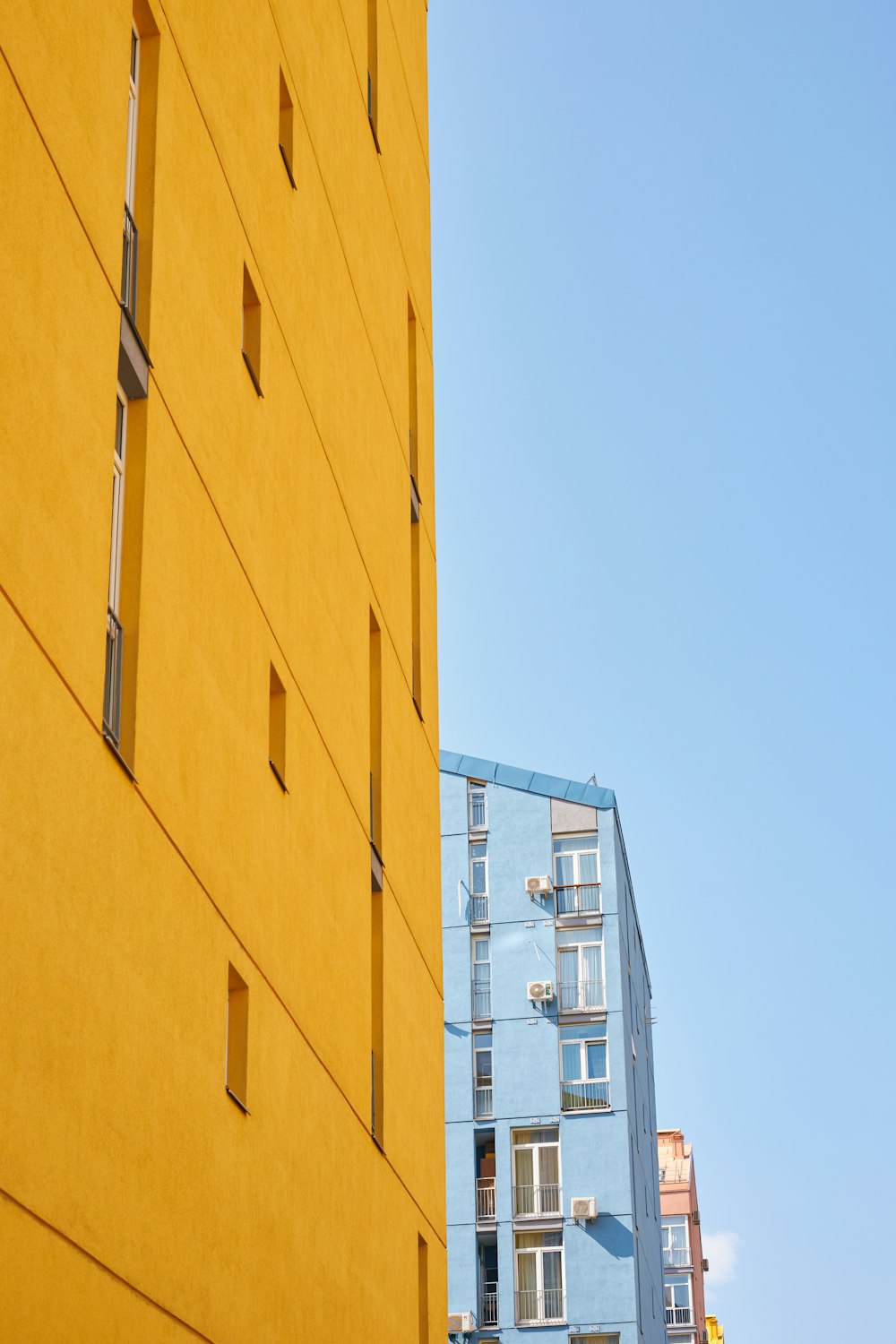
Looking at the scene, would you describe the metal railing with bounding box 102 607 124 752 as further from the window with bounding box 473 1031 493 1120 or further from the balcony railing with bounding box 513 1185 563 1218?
the window with bounding box 473 1031 493 1120

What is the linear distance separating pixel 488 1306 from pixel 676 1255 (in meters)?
28.0

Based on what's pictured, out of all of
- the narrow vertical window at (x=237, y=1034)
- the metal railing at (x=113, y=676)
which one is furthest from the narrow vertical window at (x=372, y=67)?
the narrow vertical window at (x=237, y=1034)

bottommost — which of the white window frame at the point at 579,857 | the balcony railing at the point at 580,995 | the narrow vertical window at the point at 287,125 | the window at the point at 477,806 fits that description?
the balcony railing at the point at 580,995

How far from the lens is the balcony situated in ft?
226

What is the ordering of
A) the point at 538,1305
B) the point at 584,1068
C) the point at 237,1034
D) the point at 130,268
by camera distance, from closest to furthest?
the point at 130,268 < the point at 237,1034 < the point at 538,1305 < the point at 584,1068

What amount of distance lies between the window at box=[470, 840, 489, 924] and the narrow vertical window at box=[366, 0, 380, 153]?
28398 mm

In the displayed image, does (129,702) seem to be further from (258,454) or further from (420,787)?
(420,787)

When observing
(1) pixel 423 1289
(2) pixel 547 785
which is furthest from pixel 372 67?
(2) pixel 547 785

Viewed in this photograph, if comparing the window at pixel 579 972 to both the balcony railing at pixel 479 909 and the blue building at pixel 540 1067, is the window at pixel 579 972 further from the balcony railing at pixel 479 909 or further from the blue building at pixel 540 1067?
the balcony railing at pixel 479 909

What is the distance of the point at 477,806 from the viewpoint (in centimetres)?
4853

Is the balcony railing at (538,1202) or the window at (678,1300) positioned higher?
the balcony railing at (538,1202)

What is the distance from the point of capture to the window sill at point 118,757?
9953 mm

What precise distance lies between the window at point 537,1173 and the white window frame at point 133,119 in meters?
36.2

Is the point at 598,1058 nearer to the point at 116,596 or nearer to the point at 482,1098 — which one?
the point at 482,1098
